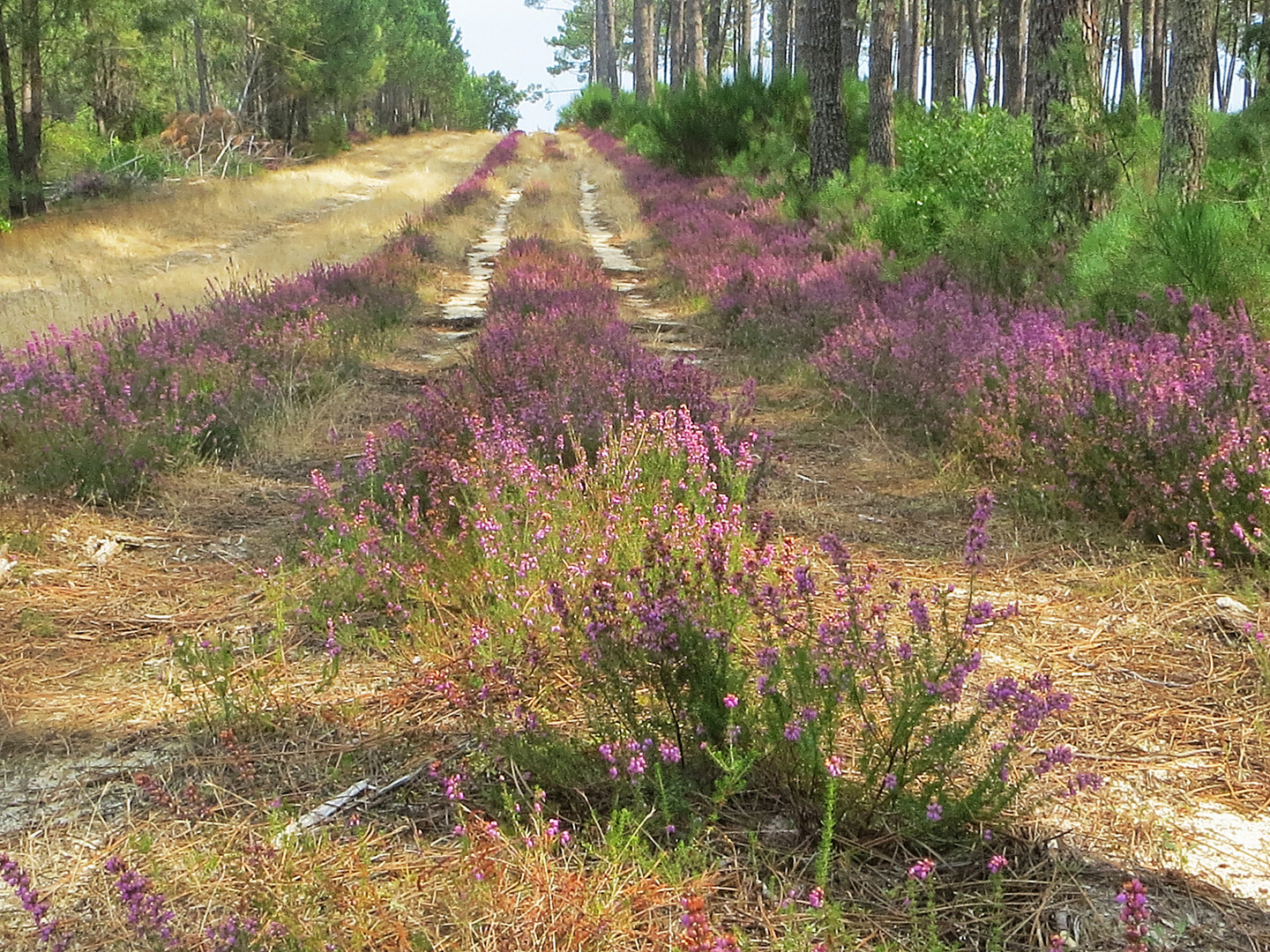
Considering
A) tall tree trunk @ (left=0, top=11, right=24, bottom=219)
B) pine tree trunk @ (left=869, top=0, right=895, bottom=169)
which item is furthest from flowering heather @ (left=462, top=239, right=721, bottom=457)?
tall tree trunk @ (left=0, top=11, right=24, bottom=219)

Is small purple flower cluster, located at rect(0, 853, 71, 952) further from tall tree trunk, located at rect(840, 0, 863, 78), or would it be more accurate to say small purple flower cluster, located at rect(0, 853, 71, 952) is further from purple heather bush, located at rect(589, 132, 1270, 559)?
tall tree trunk, located at rect(840, 0, 863, 78)

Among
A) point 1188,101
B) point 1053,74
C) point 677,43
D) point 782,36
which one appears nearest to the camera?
point 1053,74

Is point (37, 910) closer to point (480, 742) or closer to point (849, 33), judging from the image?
point (480, 742)

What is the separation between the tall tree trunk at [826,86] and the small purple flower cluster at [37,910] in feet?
41.3

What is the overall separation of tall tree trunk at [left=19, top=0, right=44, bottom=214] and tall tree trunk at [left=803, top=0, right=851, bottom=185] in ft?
43.0

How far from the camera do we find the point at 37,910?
66.8 inches

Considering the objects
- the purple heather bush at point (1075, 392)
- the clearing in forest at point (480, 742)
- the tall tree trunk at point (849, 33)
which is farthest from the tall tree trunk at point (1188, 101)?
the tall tree trunk at point (849, 33)

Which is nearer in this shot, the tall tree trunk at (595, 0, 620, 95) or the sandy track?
the sandy track

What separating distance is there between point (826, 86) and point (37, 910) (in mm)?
13294

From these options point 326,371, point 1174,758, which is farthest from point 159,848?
point 326,371

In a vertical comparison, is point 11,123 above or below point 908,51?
below

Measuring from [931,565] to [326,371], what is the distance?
4889 mm

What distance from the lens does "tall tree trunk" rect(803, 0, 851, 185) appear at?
12.9 metres

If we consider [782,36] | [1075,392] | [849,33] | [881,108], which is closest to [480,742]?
[1075,392]
